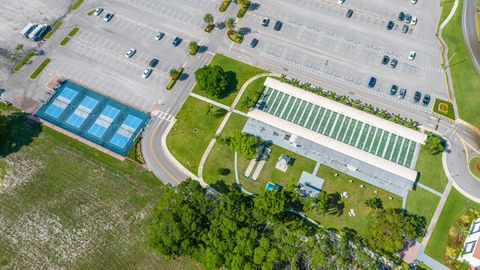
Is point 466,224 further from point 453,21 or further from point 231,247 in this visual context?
point 453,21

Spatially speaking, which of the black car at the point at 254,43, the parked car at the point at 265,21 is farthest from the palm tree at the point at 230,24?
the parked car at the point at 265,21

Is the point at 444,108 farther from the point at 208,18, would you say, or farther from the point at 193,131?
the point at 208,18

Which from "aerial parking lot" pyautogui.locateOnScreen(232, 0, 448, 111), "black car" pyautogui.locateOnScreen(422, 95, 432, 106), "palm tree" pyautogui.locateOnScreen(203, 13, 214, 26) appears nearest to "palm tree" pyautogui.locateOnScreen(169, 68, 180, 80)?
"palm tree" pyautogui.locateOnScreen(203, 13, 214, 26)

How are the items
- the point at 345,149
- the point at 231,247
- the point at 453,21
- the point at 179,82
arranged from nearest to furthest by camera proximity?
the point at 231,247 → the point at 345,149 → the point at 179,82 → the point at 453,21

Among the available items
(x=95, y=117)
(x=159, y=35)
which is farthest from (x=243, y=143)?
(x=159, y=35)

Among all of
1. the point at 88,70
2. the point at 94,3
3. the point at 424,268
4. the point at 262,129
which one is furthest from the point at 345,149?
the point at 94,3

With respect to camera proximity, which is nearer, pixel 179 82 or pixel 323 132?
pixel 323 132
